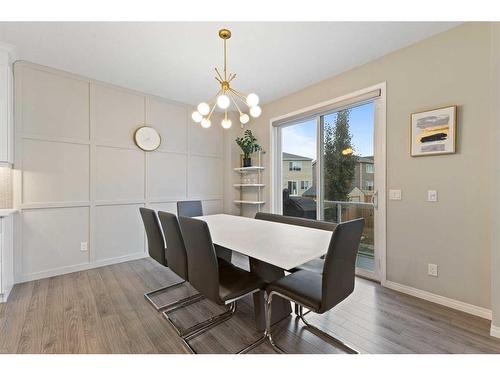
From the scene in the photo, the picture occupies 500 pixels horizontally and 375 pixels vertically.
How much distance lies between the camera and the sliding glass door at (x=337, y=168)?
277 cm

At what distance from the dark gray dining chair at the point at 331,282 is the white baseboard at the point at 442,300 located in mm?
1253

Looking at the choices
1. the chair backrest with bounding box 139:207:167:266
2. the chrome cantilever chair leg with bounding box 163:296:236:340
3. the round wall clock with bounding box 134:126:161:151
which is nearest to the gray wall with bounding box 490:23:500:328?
the chrome cantilever chair leg with bounding box 163:296:236:340

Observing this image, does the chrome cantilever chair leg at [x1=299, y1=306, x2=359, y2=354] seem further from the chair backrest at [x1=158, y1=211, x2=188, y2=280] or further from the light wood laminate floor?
the chair backrest at [x1=158, y1=211, x2=188, y2=280]

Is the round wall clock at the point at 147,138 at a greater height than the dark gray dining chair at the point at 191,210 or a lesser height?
greater

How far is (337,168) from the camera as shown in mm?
3176

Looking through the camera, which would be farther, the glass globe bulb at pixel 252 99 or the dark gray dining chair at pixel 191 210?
the dark gray dining chair at pixel 191 210

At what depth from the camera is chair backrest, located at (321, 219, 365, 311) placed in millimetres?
1321

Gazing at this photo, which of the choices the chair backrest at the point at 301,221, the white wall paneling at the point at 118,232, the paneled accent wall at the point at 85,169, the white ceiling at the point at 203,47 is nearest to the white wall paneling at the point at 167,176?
the paneled accent wall at the point at 85,169

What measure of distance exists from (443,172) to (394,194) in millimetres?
478

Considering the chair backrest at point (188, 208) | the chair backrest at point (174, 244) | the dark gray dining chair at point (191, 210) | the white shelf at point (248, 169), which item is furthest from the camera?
the white shelf at point (248, 169)

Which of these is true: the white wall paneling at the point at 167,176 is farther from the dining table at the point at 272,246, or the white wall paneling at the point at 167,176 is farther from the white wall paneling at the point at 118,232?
the dining table at the point at 272,246

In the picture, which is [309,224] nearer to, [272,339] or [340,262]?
[340,262]
